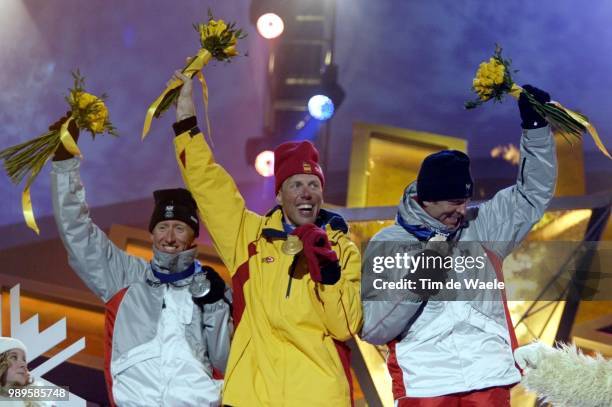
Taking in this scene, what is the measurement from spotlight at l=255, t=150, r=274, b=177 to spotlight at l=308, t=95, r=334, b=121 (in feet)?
1.36

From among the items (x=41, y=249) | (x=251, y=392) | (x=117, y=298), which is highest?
(x=41, y=249)

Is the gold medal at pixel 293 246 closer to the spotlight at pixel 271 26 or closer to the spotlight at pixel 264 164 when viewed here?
the spotlight at pixel 264 164

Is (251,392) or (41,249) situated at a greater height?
(41,249)

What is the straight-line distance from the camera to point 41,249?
5.33 metres

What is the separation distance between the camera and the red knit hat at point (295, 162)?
3.16 m

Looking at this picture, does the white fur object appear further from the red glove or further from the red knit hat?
the red knit hat

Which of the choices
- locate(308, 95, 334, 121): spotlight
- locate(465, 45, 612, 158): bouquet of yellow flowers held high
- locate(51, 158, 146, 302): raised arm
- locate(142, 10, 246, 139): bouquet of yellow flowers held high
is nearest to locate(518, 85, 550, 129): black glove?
locate(465, 45, 612, 158): bouquet of yellow flowers held high

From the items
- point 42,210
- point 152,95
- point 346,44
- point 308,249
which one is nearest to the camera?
point 308,249

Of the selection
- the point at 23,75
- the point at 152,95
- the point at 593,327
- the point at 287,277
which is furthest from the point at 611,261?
the point at 23,75

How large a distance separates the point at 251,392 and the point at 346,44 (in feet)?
14.5

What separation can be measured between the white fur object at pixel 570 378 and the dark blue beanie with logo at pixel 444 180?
0.68 m

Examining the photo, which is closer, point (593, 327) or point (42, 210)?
point (593, 327)

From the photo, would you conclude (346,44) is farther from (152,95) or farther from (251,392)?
(251,392)

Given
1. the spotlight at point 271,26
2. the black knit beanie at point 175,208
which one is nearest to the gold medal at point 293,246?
the black knit beanie at point 175,208
